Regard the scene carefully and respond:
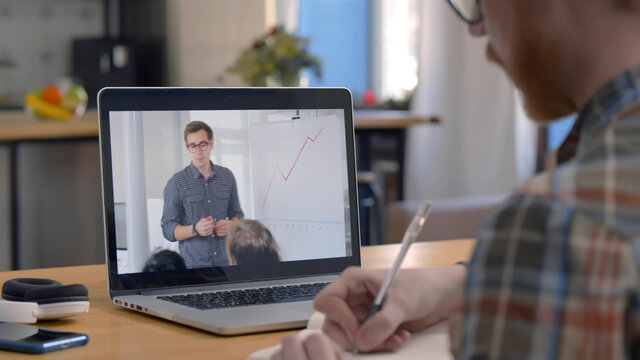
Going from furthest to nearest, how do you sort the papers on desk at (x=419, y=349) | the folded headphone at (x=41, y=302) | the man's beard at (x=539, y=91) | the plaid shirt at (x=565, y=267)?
the folded headphone at (x=41, y=302) < the papers on desk at (x=419, y=349) < the man's beard at (x=539, y=91) < the plaid shirt at (x=565, y=267)

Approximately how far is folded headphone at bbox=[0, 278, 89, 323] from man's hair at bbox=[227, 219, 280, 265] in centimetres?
18

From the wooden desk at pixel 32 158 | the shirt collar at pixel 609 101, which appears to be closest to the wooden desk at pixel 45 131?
the wooden desk at pixel 32 158

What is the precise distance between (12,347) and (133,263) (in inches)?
8.1

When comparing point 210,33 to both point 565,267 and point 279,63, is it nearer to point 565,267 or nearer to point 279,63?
point 279,63

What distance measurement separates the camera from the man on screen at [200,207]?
0.85 metres

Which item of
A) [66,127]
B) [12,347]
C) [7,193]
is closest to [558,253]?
[12,347]

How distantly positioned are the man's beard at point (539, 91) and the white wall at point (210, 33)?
15.8ft

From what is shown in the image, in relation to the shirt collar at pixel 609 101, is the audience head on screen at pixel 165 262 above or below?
below

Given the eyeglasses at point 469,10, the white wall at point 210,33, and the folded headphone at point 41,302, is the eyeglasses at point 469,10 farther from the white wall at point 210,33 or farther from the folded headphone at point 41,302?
the white wall at point 210,33

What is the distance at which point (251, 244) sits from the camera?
2.91 ft

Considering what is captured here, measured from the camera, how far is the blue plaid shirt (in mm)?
851

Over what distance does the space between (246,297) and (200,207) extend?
0.12 metres

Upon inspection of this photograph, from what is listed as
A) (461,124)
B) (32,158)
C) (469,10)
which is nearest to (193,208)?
(469,10)

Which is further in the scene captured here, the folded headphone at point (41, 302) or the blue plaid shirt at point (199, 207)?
the blue plaid shirt at point (199, 207)
